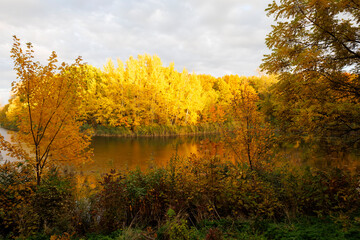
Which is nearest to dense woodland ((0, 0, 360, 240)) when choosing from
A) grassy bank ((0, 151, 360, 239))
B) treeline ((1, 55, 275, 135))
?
grassy bank ((0, 151, 360, 239))

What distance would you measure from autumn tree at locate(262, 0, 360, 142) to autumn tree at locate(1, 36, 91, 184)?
6.17 metres

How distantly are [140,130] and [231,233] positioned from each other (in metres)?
23.4

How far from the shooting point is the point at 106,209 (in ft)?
13.0

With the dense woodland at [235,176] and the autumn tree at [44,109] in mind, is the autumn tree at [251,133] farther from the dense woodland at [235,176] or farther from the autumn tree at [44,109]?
the autumn tree at [44,109]

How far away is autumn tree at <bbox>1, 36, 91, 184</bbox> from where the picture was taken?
5.16 metres

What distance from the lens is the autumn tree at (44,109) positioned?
5164 millimetres

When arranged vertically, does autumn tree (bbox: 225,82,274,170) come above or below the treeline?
below

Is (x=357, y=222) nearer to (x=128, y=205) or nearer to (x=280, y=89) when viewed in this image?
(x=280, y=89)

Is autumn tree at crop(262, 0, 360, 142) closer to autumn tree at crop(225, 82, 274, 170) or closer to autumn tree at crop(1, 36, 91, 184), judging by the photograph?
autumn tree at crop(225, 82, 274, 170)

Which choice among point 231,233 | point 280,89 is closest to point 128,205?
point 231,233

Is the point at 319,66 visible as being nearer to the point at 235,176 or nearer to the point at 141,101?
the point at 235,176

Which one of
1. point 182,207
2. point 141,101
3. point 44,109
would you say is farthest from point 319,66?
point 141,101

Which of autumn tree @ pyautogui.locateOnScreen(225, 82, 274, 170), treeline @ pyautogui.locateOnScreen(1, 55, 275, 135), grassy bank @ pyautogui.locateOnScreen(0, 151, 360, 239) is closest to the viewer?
grassy bank @ pyautogui.locateOnScreen(0, 151, 360, 239)

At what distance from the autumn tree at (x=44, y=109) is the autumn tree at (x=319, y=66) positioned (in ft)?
20.2
